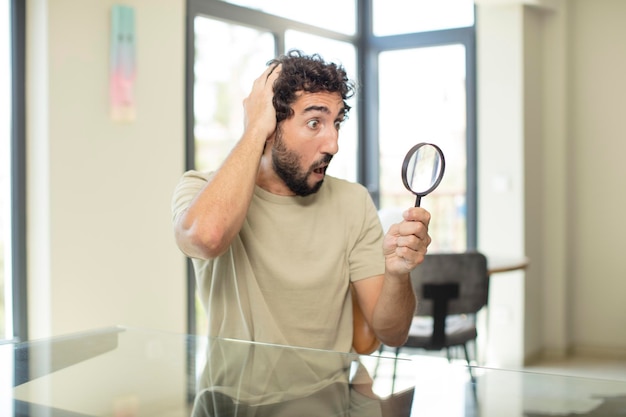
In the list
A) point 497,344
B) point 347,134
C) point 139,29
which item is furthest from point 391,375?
point 347,134

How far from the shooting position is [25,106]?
3303 millimetres

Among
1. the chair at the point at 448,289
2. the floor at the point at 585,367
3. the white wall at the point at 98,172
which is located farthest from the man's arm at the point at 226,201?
the floor at the point at 585,367

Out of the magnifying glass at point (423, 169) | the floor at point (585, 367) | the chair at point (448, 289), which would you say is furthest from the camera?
the floor at point (585, 367)

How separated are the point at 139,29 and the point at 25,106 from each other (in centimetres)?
65

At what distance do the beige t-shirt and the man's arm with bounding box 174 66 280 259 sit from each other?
106 mm

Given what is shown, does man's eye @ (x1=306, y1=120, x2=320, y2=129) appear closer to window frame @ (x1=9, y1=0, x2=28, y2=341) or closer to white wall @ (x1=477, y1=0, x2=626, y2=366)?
window frame @ (x1=9, y1=0, x2=28, y2=341)

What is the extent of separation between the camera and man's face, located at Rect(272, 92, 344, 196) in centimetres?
176

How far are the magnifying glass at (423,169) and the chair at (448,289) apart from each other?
78.2 inches

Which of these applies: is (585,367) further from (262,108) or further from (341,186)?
(262,108)

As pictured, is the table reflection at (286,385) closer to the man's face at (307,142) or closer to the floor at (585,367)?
the man's face at (307,142)

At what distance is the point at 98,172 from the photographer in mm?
3443

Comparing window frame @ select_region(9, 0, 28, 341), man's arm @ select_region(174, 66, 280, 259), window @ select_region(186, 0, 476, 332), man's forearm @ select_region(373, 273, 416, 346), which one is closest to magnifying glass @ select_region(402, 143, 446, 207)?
man's forearm @ select_region(373, 273, 416, 346)

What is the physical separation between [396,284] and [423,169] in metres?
0.26

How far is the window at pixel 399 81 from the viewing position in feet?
17.3
